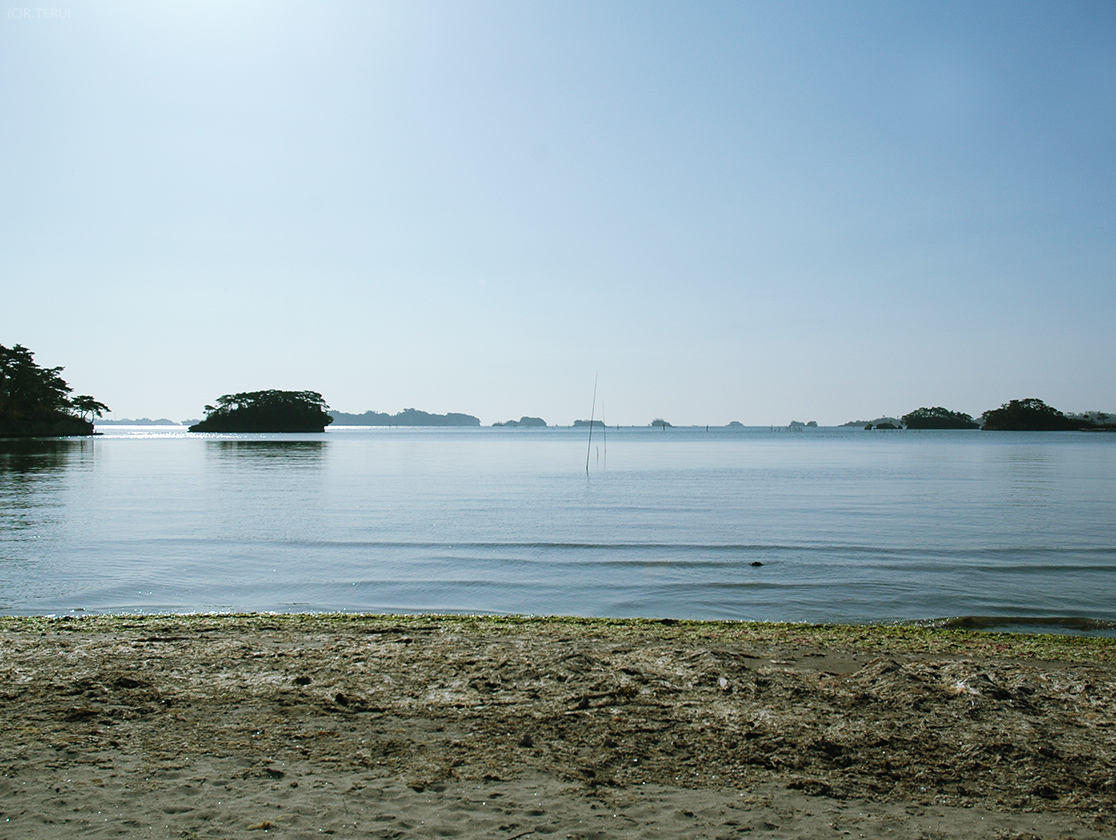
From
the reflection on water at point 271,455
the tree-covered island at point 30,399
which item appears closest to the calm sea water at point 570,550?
the reflection on water at point 271,455

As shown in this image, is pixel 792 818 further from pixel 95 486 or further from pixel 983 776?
pixel 95 486

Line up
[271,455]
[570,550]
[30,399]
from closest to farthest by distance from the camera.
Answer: [570,550] → [271,455] → [30,399]

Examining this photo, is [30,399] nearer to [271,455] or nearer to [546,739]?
[271,455]

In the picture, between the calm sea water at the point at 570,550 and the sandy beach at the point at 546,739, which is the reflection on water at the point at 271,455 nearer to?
the calm sea water at the point at 570,550

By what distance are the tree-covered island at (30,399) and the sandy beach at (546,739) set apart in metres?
123

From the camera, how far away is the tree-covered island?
105062mm

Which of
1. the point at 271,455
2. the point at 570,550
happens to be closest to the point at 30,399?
the point at 271,455

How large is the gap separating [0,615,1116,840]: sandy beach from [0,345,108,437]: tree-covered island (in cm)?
12267

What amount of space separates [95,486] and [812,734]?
3742 cm

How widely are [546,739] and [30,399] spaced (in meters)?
136

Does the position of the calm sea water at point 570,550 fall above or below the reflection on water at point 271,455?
above

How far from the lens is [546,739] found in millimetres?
5590

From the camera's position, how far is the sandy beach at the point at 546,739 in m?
4.37

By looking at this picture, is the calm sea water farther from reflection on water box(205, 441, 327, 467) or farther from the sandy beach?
reflection on water box(205, 441, 327, 467)
